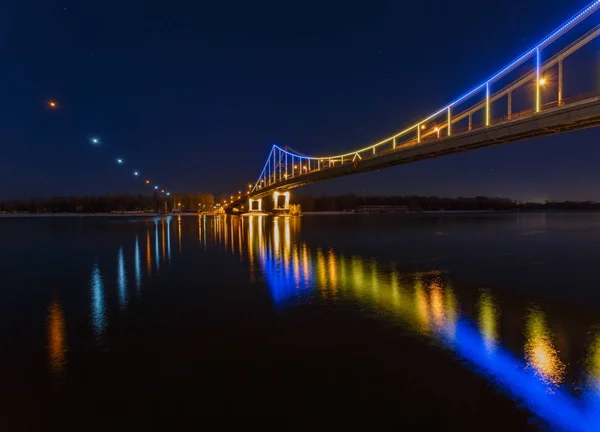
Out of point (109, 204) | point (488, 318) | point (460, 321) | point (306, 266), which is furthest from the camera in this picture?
point (109, 204)

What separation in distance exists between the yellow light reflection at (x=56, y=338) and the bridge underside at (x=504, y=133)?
2080cm

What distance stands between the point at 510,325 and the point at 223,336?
5.45 meters

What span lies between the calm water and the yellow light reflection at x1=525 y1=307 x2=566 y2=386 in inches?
1.4

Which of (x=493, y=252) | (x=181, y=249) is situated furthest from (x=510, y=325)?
(x=181, y=249)

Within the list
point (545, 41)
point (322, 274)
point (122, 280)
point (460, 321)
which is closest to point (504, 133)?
point (545, 41)

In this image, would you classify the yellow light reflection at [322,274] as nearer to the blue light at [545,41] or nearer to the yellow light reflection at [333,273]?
the yellow light reflection at [333,273]

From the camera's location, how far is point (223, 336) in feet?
23.5

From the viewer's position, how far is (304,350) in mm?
6391

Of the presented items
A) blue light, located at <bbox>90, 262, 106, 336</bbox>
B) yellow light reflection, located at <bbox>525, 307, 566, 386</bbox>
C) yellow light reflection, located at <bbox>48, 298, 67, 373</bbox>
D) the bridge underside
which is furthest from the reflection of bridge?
the bridge underside

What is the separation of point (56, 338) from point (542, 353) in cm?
812

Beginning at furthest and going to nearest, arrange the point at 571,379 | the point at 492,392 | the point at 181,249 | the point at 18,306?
the point at 181,249 < the point at 18,306 < the point at 571,379 < the point at 492,392

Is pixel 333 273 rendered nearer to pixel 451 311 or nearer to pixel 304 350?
pixel 451 311

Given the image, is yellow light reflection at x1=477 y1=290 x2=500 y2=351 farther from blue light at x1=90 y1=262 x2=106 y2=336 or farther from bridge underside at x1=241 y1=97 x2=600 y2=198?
bridge underside at x1=241 y1=97 x2=600 y2=198

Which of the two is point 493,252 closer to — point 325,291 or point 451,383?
point 325,291
